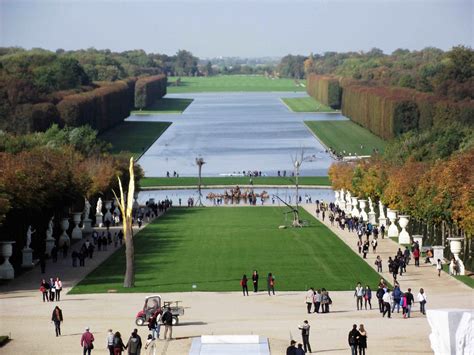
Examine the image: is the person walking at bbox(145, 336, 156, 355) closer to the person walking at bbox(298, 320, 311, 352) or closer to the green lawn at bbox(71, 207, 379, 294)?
the person walking at bbox(298, 320, 311, 352)

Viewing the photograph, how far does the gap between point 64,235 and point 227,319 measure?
98.3 feet

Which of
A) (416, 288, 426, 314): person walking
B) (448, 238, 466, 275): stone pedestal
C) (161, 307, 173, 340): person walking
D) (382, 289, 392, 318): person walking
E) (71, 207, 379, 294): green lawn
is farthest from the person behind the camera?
(448, 238, 466, 275): stone pedestal

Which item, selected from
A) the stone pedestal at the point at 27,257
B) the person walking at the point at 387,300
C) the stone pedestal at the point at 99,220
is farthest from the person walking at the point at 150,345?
the stone pedestal at the point at 99,220

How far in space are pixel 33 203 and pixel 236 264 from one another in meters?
11.3

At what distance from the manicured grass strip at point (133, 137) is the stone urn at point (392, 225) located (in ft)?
203

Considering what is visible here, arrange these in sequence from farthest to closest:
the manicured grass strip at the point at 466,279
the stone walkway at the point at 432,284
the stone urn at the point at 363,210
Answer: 1. the stone urn at the point at 363,210
2. the manicured grass strip at the point at 466,279
3. the stone walkway at the point at 432,284

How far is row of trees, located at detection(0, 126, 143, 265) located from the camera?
68.4 m

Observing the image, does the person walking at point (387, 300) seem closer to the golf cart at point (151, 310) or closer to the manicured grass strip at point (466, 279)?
the golf cart at point (151, 310)

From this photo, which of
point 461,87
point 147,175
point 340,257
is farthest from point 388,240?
point 461,87

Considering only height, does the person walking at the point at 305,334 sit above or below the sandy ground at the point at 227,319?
above

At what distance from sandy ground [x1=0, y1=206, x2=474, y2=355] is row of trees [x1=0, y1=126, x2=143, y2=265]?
25.6 feet

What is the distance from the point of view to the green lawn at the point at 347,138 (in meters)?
150

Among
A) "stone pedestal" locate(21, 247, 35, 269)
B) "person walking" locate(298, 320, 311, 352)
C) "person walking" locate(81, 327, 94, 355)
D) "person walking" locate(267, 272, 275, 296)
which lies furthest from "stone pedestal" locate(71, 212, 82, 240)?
"person walking" locate(298, 320, 311, 352)

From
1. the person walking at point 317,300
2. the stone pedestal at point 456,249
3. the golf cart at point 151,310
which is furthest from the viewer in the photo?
the stone pedestal at point 456,249
